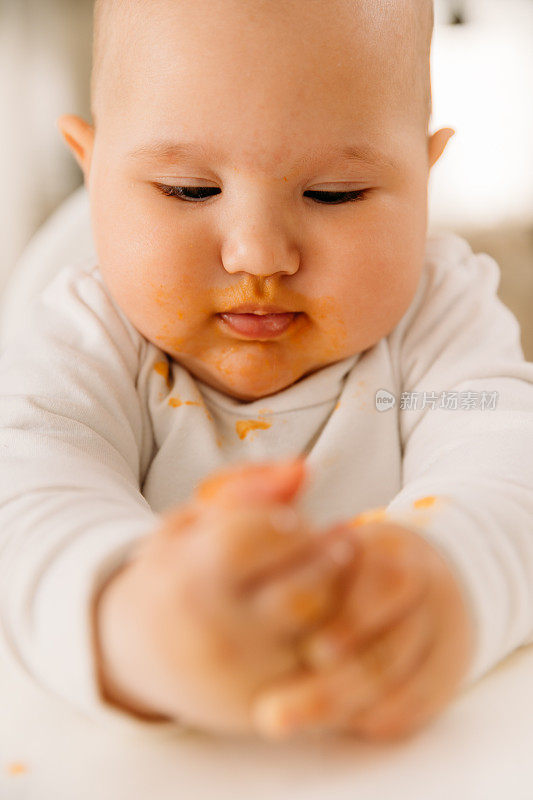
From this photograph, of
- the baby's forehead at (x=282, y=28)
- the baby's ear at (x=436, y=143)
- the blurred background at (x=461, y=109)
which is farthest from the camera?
the blurred background at (x=461, y=109)

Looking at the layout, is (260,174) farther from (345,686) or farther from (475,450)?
(345,686)

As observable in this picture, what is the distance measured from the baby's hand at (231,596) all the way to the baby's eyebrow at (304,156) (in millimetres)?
358

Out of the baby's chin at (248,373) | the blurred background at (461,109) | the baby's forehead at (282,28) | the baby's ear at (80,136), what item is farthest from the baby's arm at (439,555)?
the blurred background at (461,109)

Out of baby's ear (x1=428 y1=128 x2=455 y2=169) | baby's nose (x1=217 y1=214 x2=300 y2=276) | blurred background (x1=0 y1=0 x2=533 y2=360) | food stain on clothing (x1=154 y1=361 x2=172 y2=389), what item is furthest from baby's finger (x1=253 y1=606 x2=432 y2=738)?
blurred background (x1=0 y1=0 x2=533 y2=360)

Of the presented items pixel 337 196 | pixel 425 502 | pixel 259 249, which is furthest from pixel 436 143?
pixel 425 502

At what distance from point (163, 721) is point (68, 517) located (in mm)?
138

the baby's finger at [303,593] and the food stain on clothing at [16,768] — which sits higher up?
the baby's finger at [303,593]

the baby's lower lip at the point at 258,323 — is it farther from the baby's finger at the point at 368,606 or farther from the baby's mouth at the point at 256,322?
the baby's finger at the point at 368,606

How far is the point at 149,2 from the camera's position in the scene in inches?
30.3

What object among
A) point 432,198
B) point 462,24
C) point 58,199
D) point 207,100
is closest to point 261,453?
point 207,100

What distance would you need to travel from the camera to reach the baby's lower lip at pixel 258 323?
80 centimetres

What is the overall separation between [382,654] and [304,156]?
42 centimetres

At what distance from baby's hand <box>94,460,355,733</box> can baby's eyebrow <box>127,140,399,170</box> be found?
358 millimetres

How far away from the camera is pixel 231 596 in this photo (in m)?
0.41
